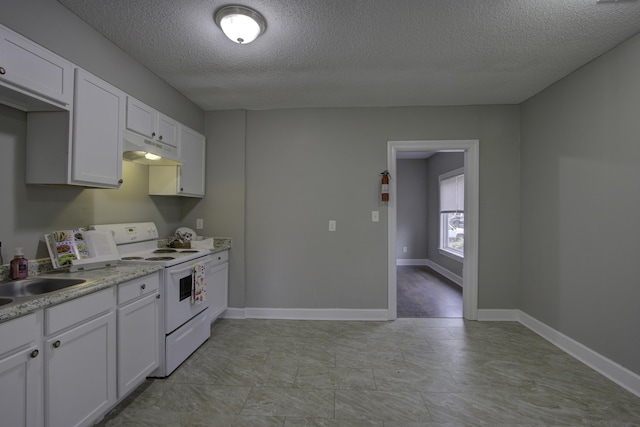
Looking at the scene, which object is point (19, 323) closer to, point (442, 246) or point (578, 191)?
point (578, 191)

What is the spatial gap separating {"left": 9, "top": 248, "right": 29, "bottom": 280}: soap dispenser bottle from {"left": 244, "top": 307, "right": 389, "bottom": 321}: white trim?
214 cm

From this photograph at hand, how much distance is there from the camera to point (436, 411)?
1.87 m

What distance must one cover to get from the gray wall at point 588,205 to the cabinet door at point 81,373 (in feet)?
11.3

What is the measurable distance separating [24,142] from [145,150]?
2.39ft

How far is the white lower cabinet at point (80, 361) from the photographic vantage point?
1.37m

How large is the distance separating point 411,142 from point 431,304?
2208 millimetres

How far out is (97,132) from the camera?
1939 mm

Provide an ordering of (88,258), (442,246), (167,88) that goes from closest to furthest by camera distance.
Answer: (88,258), (167,88), (442,246)

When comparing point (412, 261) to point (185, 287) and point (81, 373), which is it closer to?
point (185, 287)

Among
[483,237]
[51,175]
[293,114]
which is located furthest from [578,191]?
[51,175]

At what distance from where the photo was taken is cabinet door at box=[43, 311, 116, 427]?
137 centimetres

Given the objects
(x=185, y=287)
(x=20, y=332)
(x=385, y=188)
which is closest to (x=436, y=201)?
(x=385, y=188)

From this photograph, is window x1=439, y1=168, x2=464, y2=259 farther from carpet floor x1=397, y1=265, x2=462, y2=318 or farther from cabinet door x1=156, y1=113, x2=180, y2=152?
cabinet door x1=156, y1=113, x2=180, y2=152

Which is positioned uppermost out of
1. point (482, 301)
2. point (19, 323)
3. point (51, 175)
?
point (51, 175)
